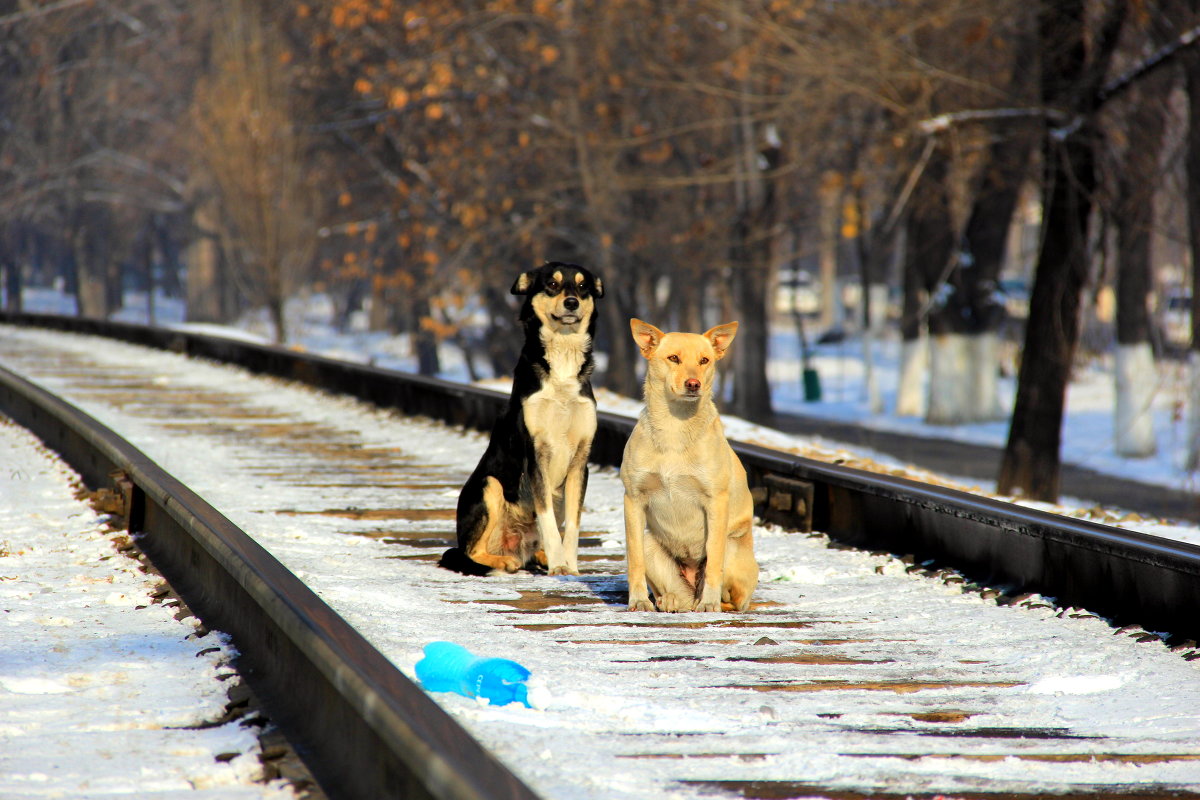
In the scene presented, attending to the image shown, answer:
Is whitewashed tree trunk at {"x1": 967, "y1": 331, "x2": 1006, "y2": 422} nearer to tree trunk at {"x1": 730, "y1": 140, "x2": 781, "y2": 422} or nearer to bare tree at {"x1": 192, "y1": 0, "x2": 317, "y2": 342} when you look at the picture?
tree trunk at {"x1": 730, "y1": 140, "x2": 781, "y2": 422}

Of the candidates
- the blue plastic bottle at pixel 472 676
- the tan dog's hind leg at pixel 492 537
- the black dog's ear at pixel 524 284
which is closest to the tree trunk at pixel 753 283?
the black dog's ear at pixel 524 284

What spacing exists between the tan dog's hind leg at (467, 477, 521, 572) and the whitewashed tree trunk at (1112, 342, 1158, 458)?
78.7 feet

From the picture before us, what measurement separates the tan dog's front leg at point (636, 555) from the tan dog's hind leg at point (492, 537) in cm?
107

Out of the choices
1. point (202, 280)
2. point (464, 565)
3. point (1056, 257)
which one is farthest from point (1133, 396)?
point (202, 280)

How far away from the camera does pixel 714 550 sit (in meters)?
5.75

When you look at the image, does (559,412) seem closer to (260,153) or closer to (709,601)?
(709,601)

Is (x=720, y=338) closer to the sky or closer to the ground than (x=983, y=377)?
closer to the sky

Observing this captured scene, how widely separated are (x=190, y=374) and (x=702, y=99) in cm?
1256

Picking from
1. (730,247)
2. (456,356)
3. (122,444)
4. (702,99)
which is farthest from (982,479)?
(456,356)

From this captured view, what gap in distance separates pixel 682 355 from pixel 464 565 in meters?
1.71

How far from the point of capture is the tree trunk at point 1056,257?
16.7 meters

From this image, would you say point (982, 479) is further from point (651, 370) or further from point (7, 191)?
point (7, 191)

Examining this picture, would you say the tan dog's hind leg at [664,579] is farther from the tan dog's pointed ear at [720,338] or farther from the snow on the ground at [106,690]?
the snow on the ground at [106,690]

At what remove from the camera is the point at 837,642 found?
5.41 m
